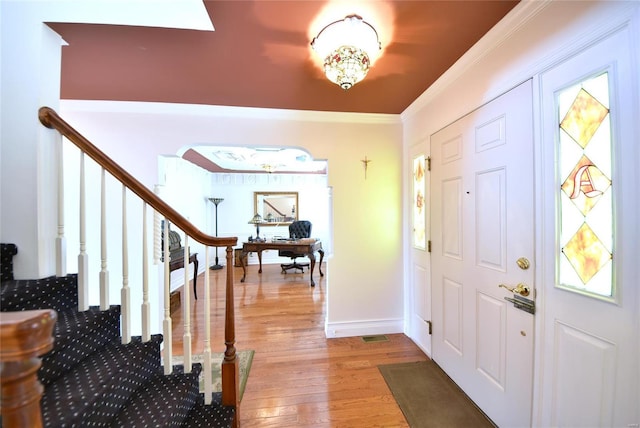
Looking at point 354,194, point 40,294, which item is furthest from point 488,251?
point 40,294

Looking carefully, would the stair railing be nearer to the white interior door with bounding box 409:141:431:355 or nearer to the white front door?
the white front door

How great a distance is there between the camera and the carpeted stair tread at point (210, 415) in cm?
134

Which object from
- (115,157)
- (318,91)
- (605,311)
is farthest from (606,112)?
(115,157)

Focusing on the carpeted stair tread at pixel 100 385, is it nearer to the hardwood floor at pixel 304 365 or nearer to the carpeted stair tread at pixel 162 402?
the carpeted stair tread at pixel 162 402

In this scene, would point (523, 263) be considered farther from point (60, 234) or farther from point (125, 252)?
point (60, 234)

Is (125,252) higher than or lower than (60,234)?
lower

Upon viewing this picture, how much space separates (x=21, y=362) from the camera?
448mm

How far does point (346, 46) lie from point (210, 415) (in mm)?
2309

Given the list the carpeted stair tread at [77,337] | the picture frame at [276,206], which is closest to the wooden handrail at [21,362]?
the carpeted stair tread at [77,337]

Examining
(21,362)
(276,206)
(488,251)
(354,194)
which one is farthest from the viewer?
(276,206)

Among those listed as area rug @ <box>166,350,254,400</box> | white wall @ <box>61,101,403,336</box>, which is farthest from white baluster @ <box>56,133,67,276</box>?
area rug @ <box>166,350,254,400</box>

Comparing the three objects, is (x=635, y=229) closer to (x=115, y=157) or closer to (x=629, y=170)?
(x=629, y=170)

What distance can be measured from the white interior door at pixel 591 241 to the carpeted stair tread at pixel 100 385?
210 cm

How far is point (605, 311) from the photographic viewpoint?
0.99m
